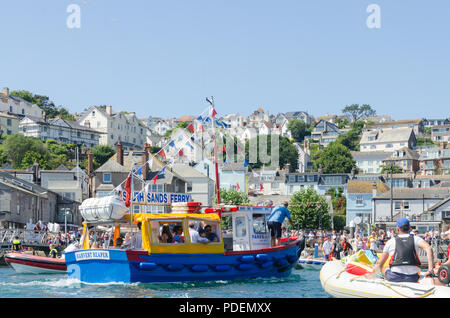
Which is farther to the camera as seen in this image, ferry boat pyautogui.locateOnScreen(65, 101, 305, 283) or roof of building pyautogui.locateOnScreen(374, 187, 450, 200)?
roof of building pyautogui.locateOnScreen(374, 187, 450, 200)

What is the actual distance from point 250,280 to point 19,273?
13161 mm

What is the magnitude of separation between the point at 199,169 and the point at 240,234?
70998 millimetres

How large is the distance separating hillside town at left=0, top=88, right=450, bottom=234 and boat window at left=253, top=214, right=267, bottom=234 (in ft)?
8.33

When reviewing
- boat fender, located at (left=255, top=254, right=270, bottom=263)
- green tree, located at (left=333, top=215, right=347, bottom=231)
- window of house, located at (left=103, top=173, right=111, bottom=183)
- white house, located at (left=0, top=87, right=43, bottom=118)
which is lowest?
green tree, located at (left=333, top=215, right=347, bottom=231)

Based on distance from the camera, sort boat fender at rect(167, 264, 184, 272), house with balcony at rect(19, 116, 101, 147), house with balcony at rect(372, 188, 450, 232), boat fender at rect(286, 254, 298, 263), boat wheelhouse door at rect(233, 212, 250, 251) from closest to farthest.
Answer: boat fender at rect(167, 264, 184, 272) → boat wheelhouse door at rect(233, 212, 250, 251) → boat fender at rect(286, 254, 298, 263) → house with balcony at rect(372, 188, 450, 232) → house with balcony at rect(19, 116, 101, 147)

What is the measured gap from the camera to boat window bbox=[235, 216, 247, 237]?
26.9m

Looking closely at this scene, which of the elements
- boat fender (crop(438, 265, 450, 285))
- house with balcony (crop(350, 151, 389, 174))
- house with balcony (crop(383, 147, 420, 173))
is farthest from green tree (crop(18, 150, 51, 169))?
boat fender (crop(438, 265, 450, 285))

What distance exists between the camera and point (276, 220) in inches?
1081

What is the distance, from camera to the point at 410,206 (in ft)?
268

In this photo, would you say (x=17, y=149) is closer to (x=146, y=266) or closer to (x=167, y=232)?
(x=167, y=232)

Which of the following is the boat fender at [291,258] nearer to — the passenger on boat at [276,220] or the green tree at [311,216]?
the passenger on boat at [276,220]

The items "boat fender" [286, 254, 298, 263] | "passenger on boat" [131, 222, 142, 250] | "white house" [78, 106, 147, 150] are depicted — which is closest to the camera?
"passenger on boat" [131, 222, 142, 250]

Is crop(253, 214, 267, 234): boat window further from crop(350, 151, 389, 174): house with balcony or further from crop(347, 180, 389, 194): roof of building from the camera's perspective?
crop(350, 151, 389, 174): house with balcony

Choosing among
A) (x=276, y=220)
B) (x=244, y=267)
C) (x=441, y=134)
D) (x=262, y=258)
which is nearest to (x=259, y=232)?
(x=276, y=220)
